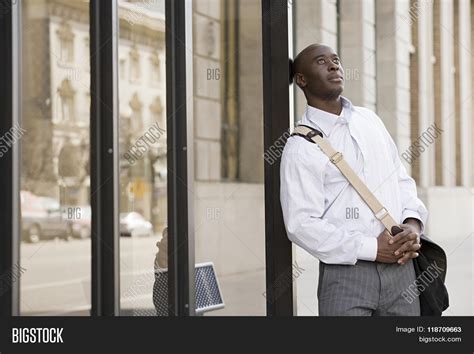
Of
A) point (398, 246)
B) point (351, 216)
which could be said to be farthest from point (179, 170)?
point (398, 246)

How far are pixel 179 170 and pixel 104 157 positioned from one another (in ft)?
1.25

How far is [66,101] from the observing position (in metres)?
4.80

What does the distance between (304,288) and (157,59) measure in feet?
6.50

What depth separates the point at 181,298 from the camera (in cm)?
439

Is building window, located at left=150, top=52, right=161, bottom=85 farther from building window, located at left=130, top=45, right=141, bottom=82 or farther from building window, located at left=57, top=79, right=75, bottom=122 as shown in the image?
building window, located at left=57, top=79, right=75, bottom=122

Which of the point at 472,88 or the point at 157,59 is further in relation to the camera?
the point at 472,88

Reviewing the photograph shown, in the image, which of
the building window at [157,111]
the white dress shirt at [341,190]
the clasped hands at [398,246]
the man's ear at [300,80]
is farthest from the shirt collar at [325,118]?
the building window at [157,111]

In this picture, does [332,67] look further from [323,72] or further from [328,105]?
[328,105]

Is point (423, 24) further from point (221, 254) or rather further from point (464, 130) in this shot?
point (221, 254)

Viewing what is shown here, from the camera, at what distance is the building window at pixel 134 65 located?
478cm

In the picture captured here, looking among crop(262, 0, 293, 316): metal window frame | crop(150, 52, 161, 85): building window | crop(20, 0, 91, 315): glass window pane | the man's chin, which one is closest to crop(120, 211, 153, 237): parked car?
crop(20, 0, 91, 315): glass window pane

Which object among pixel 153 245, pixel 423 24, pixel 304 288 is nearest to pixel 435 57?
pixel 423 24

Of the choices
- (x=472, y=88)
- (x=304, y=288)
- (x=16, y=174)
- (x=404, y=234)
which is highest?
(x=472, y=88)

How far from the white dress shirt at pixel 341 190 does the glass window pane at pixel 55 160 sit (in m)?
1.39
